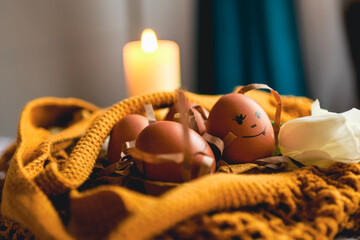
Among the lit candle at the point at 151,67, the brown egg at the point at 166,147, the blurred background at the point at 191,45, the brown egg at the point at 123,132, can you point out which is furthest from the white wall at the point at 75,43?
the brown egg at the point at 166,147

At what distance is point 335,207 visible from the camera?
0.34 m

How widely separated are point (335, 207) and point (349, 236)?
0.08 metres

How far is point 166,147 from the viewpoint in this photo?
0.36m

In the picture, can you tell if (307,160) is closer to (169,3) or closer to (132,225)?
(132,225)

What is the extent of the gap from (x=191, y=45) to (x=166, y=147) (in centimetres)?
158

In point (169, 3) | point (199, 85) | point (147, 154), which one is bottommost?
point (199, 85)

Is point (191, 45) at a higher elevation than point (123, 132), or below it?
higher

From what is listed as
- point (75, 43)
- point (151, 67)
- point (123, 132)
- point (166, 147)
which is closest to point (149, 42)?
point (151, 67)

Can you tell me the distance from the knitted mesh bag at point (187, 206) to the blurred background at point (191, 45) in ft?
3.46

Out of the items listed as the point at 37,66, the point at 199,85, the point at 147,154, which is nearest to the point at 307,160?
the point at 147,154

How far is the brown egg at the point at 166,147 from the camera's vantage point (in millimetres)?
361

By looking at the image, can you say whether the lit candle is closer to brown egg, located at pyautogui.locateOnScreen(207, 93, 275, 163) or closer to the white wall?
the white wall

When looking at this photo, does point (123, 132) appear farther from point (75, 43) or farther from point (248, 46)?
point (248, 46)

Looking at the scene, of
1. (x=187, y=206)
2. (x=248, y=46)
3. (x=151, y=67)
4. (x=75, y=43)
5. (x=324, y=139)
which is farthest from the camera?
(x=248, y=46)
